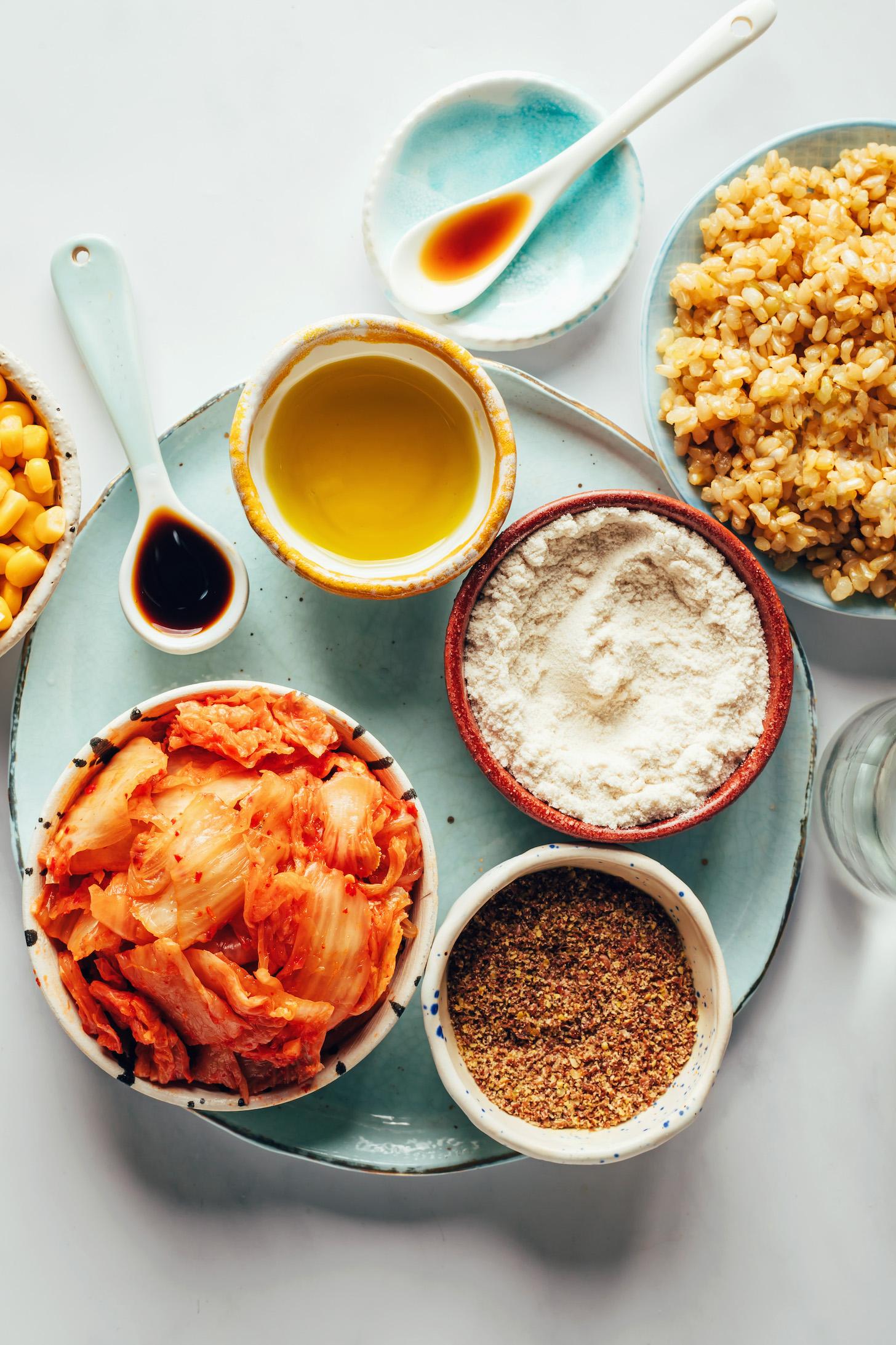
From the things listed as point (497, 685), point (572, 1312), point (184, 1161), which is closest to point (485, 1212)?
point (572, 1312)

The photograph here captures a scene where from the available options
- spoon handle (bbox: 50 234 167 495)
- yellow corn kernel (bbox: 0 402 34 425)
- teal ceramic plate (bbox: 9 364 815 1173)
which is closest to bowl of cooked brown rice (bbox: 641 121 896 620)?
teal ceramic plate (bbox: 9 364 815 1173)

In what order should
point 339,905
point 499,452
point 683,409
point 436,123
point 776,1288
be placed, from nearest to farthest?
point 339,905, point 499,452, point 683,409, point 436,123, point 776,1288

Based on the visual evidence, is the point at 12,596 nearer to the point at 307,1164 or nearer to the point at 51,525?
the point at 51,525

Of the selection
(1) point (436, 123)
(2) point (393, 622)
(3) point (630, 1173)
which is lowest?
(3) point (630, 1173)

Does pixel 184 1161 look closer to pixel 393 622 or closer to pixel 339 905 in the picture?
pixel 339 905

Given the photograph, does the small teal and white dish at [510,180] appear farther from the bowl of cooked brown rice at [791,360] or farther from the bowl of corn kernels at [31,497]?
the bowl of corn kernels at [31,497]

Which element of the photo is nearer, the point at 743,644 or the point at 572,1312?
the point at 743,644
